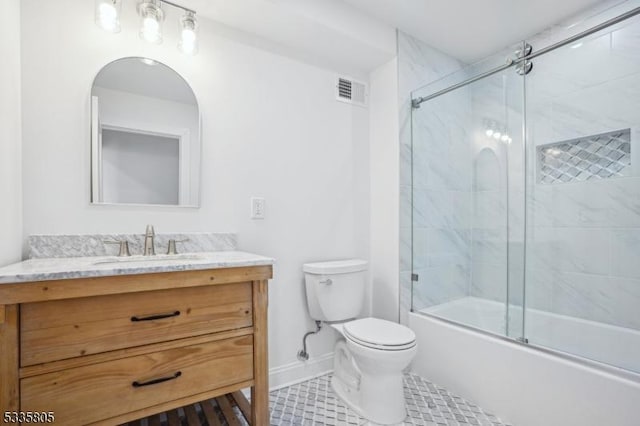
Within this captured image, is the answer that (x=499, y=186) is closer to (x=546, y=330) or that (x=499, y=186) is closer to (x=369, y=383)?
(x=546, y=330)

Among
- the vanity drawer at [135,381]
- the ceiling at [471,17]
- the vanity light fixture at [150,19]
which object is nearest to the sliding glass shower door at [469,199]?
the ceiling at [471,17]

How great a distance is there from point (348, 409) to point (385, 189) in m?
1.34

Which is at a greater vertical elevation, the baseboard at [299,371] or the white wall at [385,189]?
the white wall at [385,189]

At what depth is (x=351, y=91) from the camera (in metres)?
2.20

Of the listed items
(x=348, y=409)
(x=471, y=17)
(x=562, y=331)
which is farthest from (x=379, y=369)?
(x=471, y=17)

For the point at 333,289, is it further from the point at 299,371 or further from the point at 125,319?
the point at 125,319

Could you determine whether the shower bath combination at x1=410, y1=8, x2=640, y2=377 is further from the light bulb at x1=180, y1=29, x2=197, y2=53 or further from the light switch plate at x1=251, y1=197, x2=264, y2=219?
the light bulb at x1=180, y1=29, x2=197, y2=53

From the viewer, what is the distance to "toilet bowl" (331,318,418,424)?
1472 mm

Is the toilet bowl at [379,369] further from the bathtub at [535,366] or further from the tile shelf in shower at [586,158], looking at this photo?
the tile shelf in shower at [586,158]

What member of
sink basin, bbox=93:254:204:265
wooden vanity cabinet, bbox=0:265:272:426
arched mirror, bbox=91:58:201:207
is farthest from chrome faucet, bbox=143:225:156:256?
wooden vanity cabinet, bbox=0:265:272:426

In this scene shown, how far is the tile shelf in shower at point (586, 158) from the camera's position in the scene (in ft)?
6.07

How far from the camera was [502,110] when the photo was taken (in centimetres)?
214

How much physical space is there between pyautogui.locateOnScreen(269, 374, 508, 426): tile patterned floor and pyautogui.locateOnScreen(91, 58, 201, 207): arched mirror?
1162 mm

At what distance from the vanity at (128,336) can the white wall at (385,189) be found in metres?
1.08
